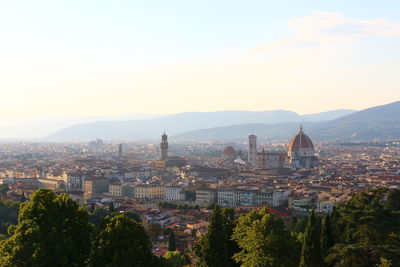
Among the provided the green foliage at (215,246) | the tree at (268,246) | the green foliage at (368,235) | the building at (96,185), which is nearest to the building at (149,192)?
the building at (96,185)

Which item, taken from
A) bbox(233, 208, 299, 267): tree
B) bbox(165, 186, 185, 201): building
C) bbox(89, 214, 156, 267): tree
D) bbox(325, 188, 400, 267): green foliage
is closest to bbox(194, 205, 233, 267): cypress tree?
bbox(233, 208, 299, 267): tree

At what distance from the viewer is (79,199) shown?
61.2 metres

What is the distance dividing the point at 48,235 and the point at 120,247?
197cm

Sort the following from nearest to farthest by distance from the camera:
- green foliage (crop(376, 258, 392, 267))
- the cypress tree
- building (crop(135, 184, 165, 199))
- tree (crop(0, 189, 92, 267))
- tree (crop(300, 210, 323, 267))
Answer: tree (crop(0, 189, 92, 267))
green foliage (crop(376, 258, 392, 267))
tree (crop(300, 210, 323, 267))
the cypress tree
building (crop(135, 184, 165, 199))

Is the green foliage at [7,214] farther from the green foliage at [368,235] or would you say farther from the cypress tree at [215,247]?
the green foliage at [368,235]

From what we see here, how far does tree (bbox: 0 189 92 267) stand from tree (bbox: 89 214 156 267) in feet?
1.90

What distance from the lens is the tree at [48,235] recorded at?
1647 centimetres

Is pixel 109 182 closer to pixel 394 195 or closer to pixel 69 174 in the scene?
pixel 69 174

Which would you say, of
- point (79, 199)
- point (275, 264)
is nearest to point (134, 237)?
point (275, 264)

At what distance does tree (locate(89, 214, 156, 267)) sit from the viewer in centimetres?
1681

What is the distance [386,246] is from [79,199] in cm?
4639

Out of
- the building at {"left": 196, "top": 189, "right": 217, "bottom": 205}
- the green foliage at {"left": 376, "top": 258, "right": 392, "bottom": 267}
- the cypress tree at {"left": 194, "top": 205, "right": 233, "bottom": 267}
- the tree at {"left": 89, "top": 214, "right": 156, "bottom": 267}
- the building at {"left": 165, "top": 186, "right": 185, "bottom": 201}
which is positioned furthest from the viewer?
the building at {"left": 165, "top": 186, "right": 185, "bottom": 201}

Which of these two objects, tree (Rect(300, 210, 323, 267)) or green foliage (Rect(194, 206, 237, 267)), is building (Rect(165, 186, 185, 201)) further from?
tree (Rect(300, 210, 323, 267))

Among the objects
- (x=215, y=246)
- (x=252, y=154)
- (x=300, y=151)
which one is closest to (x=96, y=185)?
(x=300, y=151)
